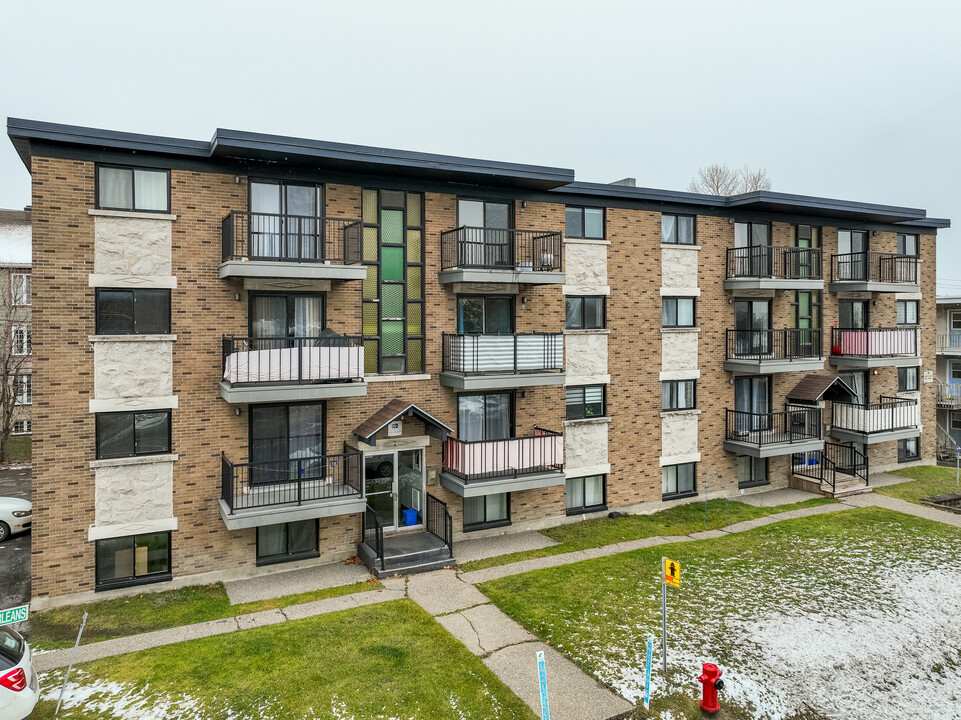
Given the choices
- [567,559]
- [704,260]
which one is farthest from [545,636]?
[704,260]

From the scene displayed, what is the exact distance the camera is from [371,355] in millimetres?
15344

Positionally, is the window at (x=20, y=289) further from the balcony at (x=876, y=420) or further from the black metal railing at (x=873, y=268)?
the balcony at (x=876, y=420)

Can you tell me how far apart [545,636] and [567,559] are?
12.9 ft

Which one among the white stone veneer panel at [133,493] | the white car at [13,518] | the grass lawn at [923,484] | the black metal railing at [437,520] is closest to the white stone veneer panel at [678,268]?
the black metal railing at [437,520]

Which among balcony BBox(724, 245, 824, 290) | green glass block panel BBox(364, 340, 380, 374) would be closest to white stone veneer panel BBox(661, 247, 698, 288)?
balcony BBox(724, 245, 824, 290)

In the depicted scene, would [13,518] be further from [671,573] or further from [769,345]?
[769,345]

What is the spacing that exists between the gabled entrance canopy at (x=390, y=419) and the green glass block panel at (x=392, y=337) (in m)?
1.23

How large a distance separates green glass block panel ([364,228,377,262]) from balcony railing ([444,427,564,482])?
4.95 m

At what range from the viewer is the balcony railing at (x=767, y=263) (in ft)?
66.6

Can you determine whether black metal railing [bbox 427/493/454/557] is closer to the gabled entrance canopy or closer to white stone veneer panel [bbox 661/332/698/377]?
the gabled entrance canopy

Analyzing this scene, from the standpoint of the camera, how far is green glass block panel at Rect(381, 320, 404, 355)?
50.8 feet

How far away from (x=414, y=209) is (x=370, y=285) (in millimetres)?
2304

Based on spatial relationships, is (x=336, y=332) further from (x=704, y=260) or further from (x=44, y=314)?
(x=704, y=260)

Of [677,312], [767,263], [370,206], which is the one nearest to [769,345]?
[767,263]
